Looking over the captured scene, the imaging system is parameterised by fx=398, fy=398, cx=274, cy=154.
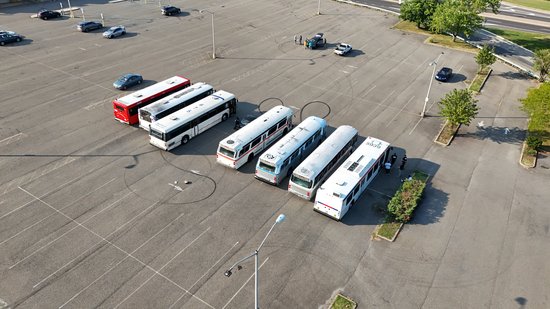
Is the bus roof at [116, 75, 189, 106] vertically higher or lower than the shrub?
higher

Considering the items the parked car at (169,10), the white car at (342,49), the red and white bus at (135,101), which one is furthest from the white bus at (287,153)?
the parked car at (169,10)

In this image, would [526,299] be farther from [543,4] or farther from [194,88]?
[543,4]

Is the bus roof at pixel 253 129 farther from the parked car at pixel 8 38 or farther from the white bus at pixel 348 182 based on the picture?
the parked car at pixel 8 38

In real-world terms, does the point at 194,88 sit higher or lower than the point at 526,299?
higher

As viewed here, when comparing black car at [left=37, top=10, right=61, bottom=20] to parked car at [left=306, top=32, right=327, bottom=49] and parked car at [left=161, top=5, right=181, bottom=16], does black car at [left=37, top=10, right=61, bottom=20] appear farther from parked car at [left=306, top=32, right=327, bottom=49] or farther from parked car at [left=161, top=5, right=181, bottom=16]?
parked car at [left=306, top=32, right=327, bottom=49]

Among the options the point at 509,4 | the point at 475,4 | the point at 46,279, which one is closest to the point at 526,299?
the point at 46,279

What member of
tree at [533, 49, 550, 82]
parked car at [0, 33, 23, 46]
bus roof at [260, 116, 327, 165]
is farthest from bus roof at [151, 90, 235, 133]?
tree at [533, 49, 550, 82]
